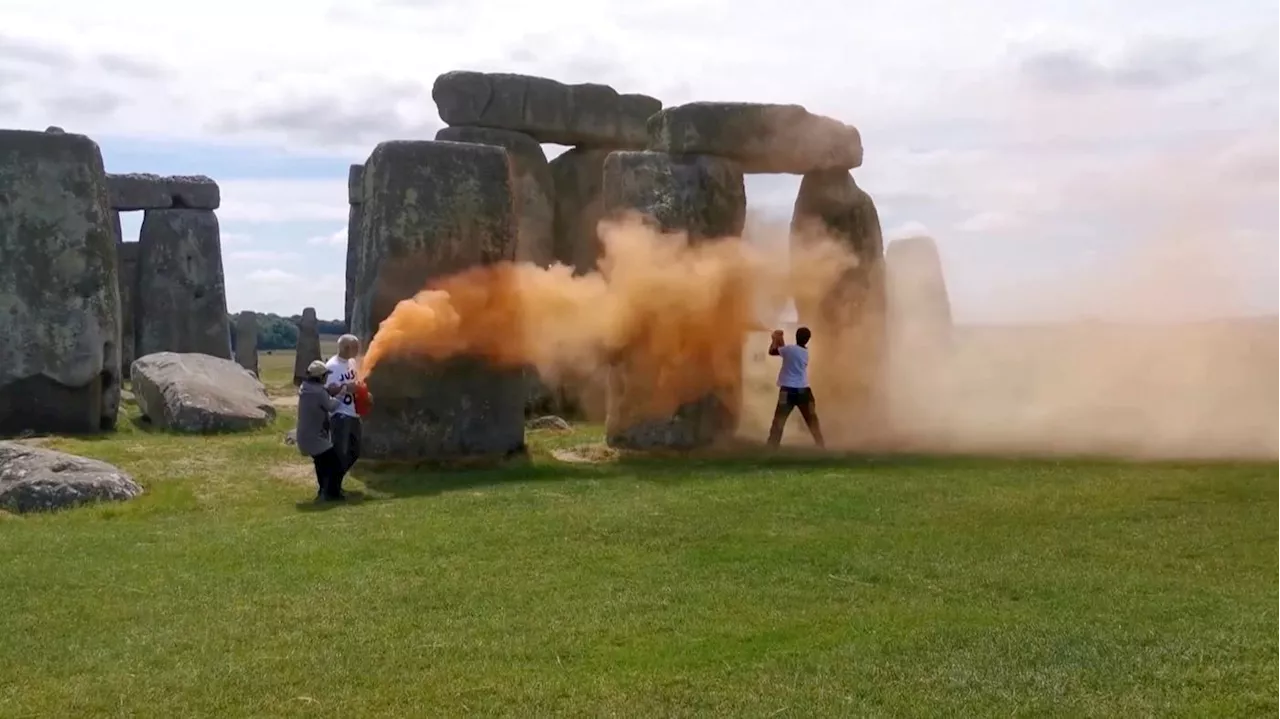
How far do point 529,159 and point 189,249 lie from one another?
10.0 metres

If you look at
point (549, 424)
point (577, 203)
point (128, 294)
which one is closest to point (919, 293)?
point (577, 203)

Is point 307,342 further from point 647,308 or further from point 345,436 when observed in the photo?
point 345,436

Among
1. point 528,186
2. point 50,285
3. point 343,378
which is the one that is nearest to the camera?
point 343,378

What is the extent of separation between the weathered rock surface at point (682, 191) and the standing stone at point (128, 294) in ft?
54.1

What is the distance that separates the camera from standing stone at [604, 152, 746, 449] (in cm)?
1636

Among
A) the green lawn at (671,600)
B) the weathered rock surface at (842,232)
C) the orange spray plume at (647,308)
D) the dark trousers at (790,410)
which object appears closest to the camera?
the green lawn at (671,600)

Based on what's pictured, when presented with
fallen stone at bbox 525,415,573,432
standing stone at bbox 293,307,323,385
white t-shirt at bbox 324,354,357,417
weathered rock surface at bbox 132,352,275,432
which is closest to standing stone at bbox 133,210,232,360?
standing stone at bbox 293,307,323,385

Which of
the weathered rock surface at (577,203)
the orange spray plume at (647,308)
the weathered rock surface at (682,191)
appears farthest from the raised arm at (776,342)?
the weathered rock surface at (577,203)

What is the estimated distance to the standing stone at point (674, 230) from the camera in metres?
16.4

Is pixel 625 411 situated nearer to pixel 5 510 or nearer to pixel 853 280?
pixel 853 280

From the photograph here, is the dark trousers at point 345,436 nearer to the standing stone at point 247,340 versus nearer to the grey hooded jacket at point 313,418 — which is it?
the grey hooded jacket at point 313,418

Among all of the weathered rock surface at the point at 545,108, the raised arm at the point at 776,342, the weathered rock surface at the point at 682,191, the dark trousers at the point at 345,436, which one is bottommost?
the dark trousers at the point at 345,436

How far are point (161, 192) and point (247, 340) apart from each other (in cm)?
711

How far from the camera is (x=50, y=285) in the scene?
18.9 m
